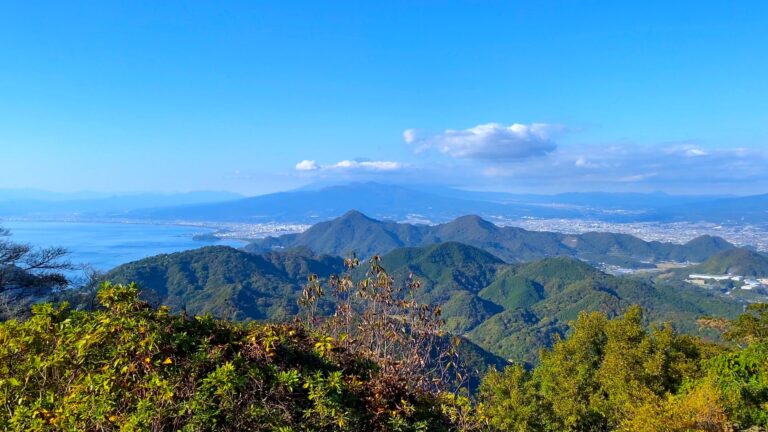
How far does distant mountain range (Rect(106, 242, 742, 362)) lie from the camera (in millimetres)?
77938

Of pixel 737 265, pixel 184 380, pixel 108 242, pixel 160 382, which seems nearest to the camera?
pixel 160 382

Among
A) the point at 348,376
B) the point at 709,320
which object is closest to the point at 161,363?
the point at 348,376

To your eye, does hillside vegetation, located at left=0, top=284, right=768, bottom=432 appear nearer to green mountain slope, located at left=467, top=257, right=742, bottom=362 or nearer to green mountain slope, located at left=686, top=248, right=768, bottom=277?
green mountain slope, located at left=467, top=257, right=742, bottom=362

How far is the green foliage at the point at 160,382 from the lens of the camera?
107 inches

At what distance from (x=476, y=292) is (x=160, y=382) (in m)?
132

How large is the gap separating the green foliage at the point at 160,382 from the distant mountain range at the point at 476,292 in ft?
183

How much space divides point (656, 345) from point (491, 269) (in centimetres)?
13365

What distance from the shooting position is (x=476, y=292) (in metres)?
130

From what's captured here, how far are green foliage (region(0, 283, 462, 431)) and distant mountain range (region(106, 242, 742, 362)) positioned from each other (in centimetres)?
5574

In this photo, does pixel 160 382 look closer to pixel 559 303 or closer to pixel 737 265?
pixel 559 303

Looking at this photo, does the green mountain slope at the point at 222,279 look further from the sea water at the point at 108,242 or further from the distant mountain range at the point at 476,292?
the sea water at the point at 108,242

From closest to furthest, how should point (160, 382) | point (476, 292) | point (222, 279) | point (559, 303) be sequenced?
point (160, 382) < point (222, 279) < point (559, 303) < point (476, 292)

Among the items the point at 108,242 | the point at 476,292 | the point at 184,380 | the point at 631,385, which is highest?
the point at 184,380

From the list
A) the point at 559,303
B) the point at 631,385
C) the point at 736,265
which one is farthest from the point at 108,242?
the point at 736,265
